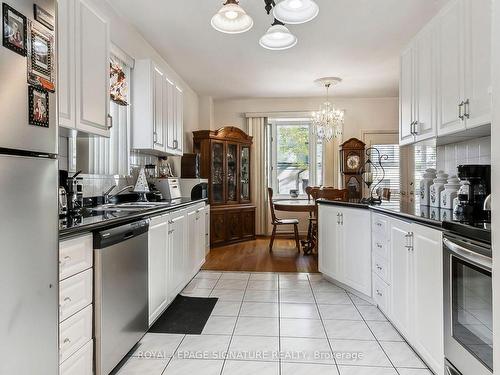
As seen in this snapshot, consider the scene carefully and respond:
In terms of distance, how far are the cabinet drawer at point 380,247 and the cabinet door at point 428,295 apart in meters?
0.46

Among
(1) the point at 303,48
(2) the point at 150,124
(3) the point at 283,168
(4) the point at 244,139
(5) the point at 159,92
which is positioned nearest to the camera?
(2) the point at 150,124

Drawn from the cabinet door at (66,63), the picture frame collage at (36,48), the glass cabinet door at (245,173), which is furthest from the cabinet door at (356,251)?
the glass cabinet door at (245,173)

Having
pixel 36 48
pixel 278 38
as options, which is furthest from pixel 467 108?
pixel 36 48

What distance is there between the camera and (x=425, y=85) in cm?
243

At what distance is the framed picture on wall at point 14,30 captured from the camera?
1.01m

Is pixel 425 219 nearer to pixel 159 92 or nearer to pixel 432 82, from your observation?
pixel 432 82

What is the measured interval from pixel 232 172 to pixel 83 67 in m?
3.81

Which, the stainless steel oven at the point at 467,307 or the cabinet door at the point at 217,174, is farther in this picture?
the cabinet door at the point at 217,174

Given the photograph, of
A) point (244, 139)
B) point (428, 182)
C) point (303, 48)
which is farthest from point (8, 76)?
point (244, 139)

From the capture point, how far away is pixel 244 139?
5.92 meters

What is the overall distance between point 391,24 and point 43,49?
3.23 metres

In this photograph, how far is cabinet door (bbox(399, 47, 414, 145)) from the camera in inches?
106

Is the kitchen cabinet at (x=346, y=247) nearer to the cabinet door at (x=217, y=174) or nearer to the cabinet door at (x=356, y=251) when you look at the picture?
the cabinet door at (x=356, y=251)

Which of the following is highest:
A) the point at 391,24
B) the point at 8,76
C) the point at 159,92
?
the point at 391,24
